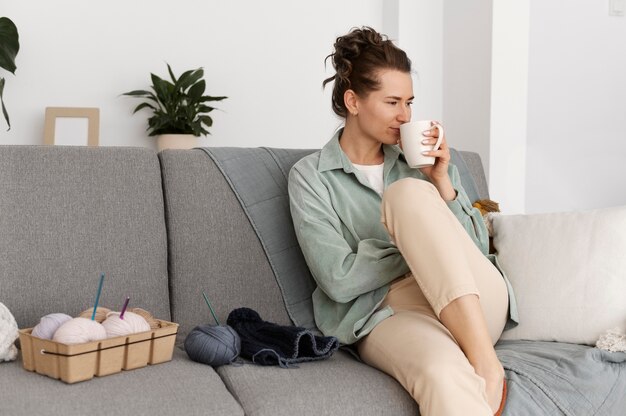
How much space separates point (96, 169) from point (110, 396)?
683 millimetres

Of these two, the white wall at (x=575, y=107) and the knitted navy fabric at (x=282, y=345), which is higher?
the white wall at (x=575, y=107)

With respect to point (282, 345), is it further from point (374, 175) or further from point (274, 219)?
point (374, 175)

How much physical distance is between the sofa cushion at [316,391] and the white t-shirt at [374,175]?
563 millimetres

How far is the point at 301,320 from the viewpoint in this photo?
1930 millimetres

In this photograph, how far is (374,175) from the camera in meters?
2.03

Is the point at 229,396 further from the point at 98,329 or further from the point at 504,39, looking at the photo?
the point at 504,39

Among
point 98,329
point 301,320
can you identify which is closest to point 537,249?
point 301,320

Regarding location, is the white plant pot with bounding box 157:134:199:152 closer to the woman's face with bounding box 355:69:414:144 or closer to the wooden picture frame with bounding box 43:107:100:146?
the wooden picture frame with bounding box 43:107:100:146

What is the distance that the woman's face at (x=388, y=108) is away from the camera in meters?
1.98

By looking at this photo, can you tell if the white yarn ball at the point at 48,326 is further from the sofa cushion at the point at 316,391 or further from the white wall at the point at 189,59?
the white wall at the point at 189,59

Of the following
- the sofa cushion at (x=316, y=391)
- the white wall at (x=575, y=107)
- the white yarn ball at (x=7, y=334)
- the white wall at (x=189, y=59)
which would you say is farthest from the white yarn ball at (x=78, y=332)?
the white wall at (x=575, y=107)

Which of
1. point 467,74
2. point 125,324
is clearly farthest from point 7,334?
point 467,74

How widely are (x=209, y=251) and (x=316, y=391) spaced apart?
22.9 inches

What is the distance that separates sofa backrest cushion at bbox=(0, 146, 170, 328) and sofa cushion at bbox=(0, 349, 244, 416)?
0.26 metres
